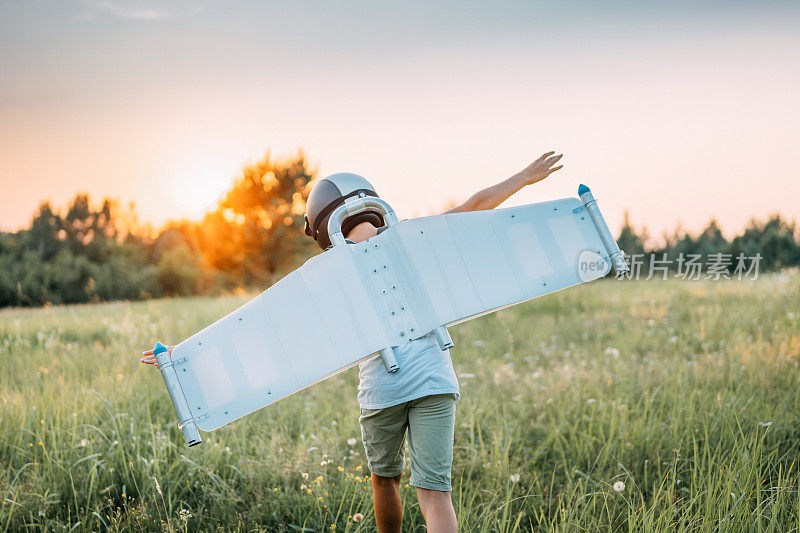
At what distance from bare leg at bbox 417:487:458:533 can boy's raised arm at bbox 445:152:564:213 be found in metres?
1.35

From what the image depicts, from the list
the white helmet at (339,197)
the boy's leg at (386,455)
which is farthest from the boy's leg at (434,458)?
the white helmet at (339,197)

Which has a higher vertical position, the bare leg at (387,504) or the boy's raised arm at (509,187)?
the boy's raised arm at (509,187)

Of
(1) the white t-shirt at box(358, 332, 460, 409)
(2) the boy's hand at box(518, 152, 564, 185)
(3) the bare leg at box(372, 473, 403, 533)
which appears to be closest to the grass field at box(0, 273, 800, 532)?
(3) the bare leg at box(372, 473, 403, 533)

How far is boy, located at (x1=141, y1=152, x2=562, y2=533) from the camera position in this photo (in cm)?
256

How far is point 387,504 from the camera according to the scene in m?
2.86

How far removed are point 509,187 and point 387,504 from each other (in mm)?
1720

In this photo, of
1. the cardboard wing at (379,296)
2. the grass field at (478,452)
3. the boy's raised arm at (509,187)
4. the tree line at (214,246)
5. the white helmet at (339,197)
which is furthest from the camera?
the tree line at (214,246)

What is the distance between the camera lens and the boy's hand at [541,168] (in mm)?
2814

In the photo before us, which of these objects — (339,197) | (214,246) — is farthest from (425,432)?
(214,246)

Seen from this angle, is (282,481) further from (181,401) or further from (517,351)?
(517,351)

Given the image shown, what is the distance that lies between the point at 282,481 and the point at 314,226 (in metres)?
1.91

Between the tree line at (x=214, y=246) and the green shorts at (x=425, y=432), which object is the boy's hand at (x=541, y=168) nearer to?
the green shorts at (x=425, y=432)

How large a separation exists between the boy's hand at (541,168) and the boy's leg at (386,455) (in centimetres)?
128

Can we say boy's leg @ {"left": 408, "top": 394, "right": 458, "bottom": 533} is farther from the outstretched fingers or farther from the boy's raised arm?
the outstretched fingers
